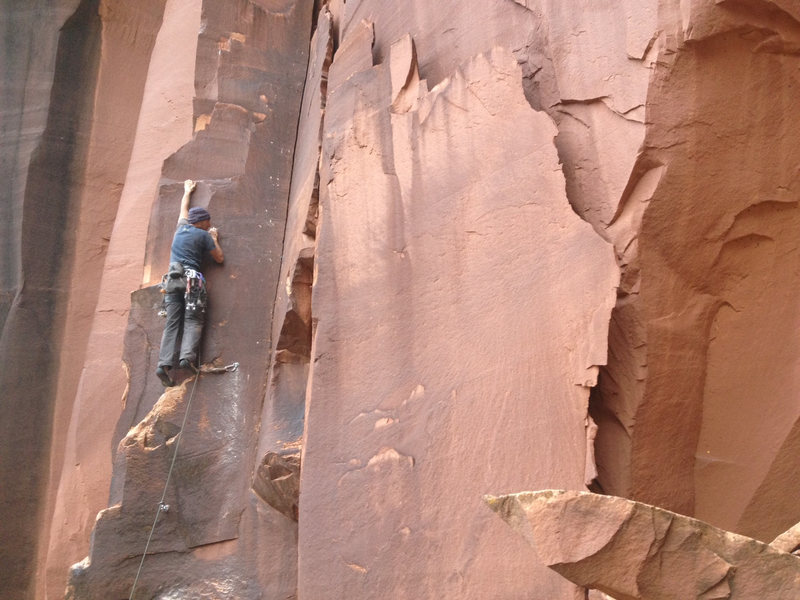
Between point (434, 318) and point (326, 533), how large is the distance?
1.27 m

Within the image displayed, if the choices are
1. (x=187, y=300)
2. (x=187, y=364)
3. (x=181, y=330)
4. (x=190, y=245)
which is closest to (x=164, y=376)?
(x=187, y=364)

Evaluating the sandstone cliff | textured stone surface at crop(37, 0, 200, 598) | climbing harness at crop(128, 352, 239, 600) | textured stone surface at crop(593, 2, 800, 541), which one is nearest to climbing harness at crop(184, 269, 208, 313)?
the sandstone cliff

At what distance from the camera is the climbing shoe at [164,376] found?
6.21m

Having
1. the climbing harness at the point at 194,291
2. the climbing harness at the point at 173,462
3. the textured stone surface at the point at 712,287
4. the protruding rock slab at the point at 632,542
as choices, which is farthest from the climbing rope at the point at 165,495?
the protruding rock slab at the point at 632,542

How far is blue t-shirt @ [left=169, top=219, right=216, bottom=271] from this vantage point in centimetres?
630

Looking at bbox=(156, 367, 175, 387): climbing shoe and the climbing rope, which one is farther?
bbox=(156, 367, 175, 387): climbing shoe

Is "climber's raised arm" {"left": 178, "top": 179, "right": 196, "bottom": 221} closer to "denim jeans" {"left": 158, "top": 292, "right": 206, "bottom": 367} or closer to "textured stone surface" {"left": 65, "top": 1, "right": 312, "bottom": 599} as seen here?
"textured stone surface" {"left": 65, "top": 1, "right": 312, "bottom": 599}

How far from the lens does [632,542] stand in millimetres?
2744

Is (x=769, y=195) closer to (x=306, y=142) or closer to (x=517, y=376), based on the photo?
(x=517, y=376)

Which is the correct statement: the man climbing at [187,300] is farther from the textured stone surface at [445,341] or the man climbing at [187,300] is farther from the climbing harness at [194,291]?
the textured stone surface at [445,341]

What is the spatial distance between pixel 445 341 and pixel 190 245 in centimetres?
257

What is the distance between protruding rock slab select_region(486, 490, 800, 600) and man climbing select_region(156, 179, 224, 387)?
3896 millimetres

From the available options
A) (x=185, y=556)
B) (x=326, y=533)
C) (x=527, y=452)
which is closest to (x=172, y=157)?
(x=185, y=556)

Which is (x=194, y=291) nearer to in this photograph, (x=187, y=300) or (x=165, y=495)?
(x=187, y=300)
